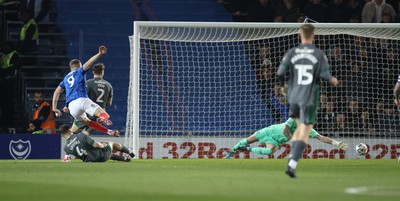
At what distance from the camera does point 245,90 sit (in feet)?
71.7

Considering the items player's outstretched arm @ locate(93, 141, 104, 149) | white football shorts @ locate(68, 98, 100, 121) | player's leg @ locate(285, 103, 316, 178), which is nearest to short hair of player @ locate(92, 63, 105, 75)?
white football shorts @ locate(68, 98, 100, 121)

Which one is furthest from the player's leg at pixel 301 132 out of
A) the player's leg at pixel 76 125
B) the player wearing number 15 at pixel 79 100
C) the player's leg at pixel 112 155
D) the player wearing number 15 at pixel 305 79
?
the player's leg at pixel 76 125

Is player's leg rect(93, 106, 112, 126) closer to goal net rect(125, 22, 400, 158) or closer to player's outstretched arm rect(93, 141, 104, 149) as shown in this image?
player's outstretched arm rect(93, 141, 104, 149)

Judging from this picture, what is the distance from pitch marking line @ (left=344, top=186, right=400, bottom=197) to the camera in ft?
28.8

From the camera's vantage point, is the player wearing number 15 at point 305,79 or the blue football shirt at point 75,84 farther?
the blue football shirt at point 75,84

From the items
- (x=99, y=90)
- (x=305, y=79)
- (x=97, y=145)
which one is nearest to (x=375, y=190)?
(x=305, y=79)

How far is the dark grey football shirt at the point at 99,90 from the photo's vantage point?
18859mm

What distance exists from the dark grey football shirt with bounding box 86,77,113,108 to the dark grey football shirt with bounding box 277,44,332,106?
804 centimetres

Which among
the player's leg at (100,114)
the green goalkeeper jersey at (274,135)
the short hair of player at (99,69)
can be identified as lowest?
the green goalkeeper jersey at (274,135)

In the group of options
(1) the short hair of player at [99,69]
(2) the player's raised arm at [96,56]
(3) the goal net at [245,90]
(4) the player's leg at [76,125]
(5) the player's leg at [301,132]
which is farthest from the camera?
(3) the goal net at [245,90]

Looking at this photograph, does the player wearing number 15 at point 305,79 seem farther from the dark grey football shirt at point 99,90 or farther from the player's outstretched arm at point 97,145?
the dark grey football shirt at point 99,90

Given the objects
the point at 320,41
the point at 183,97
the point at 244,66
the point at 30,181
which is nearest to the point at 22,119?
the point at 183,97

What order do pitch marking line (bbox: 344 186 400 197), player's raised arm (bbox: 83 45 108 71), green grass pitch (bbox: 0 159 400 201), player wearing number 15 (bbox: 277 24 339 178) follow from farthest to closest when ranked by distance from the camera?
player's raised arm (bbox: 83 45 108 71) < player wearing number 15 (bbox: 277 24 339 178) < pitch marking line (bbox: 344 186 400 197) < green grass pitch (bbox: 0 159 400 201)

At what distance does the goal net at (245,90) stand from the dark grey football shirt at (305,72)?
28.9ft
